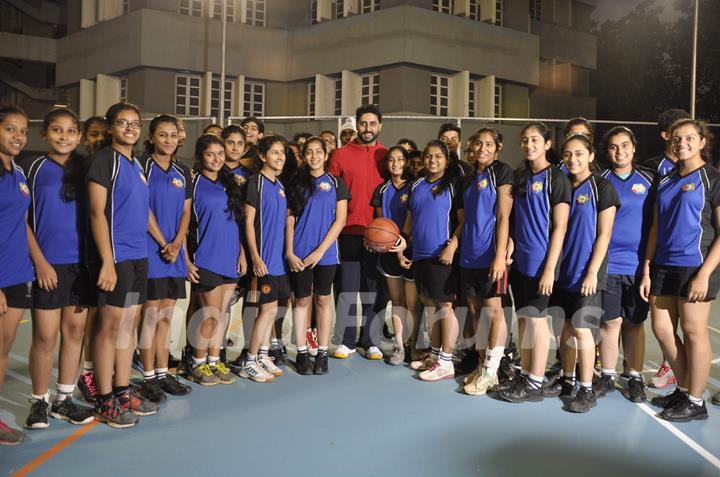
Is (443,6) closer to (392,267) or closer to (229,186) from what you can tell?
(392,267)

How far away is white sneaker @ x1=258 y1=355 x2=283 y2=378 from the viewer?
5405 millimetres

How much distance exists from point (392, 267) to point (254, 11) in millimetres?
18209

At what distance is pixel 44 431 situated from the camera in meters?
4.09

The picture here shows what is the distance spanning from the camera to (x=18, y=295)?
3893 millimetres

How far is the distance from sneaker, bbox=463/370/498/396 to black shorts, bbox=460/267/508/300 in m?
0.58

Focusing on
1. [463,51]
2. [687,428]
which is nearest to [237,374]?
[687,428]

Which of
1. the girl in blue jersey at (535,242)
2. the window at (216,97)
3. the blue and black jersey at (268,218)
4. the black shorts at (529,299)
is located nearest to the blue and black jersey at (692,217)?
the girl in blue jersey at (535,242)

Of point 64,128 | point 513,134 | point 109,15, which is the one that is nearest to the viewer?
point 64,128

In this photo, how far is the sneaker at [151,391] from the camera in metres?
4.70

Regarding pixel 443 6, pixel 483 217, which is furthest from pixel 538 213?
pixel 443 6

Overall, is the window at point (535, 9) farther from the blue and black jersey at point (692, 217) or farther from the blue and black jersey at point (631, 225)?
the blue and black jersey at point (692, 217)

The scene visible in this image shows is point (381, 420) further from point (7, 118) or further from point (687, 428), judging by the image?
point (7, 118)

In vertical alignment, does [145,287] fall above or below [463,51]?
below

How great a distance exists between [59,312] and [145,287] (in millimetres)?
519
